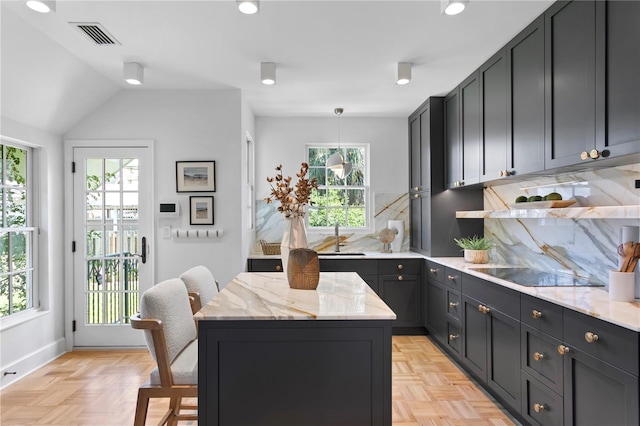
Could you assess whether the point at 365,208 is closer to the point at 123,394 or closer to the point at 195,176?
the point at 195,176

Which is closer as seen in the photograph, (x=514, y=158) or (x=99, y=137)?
(x=514, y=158)

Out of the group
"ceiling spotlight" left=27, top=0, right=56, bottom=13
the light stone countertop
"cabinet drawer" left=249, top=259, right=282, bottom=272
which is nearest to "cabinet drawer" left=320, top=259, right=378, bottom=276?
"cabinet drawer" left=249, top=259, right=282, bottom=272

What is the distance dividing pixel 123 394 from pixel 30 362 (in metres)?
1.07

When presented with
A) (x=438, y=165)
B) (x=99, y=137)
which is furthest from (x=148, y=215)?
(x=438, y=165)

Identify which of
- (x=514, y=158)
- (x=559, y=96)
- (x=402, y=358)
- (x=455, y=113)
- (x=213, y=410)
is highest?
(x=455, y=113)

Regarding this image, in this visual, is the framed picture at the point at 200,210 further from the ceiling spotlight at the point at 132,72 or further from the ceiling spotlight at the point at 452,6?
the ceiling spotlight at the point at 452,6

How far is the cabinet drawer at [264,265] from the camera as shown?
14.4 feet

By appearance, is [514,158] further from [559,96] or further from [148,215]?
[148,215]

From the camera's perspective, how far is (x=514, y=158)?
2930 mm

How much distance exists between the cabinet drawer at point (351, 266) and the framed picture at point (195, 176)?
1.40m

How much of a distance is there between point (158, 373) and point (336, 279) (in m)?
1.18

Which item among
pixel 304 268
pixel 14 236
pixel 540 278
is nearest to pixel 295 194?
pixel 304 268

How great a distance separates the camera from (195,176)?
404cm

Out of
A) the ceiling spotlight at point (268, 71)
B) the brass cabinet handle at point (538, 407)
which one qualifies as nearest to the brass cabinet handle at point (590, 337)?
the brass cabinet handle at point (538, 407)
